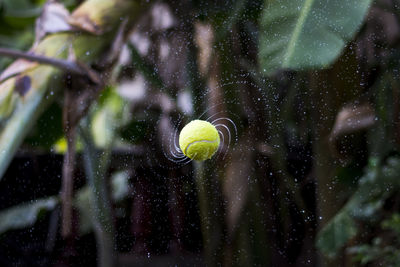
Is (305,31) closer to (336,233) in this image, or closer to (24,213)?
(336,233)

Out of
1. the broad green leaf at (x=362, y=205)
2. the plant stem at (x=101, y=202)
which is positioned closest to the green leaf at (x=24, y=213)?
the plant stem at (x=101, y=202)

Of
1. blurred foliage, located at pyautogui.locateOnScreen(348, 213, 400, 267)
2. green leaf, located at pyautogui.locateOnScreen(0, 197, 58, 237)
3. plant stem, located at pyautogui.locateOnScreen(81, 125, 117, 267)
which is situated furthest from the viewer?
green leaf, located at pyautogui.locateOnScreen(0, 197, 58, 237)

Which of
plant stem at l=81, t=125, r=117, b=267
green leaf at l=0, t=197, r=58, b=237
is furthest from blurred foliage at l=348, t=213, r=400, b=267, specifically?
green leaf at l=0, t=197, r=58, b=237

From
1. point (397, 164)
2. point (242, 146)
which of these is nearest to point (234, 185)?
point (242, 146)

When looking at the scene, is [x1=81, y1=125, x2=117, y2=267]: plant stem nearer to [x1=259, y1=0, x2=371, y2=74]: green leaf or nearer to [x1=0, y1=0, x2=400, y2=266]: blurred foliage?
[x1=0, y1=0, x2=400, y2=266]: blurred foliage

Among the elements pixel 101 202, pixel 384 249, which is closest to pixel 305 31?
pixel 384 249

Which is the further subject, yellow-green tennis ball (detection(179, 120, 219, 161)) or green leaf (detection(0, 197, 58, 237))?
green leaf (detection(0, 197, 58, 237))
